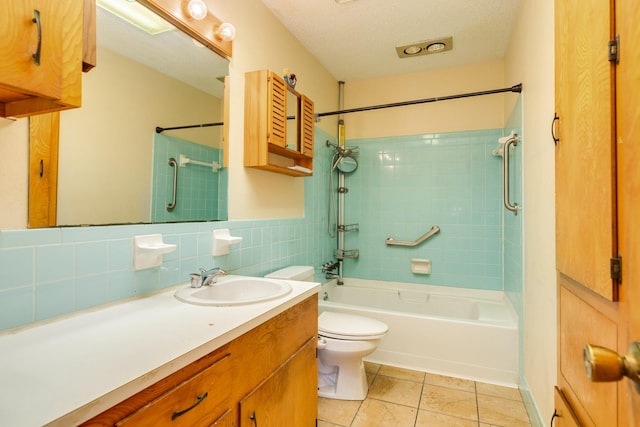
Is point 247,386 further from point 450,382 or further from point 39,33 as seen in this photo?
point 450,382

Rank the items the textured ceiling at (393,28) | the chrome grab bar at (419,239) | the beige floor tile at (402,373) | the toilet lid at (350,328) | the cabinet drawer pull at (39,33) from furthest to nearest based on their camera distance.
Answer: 1. the chrome grab bar at (419,239)
2. the beige floor tile at (402,373)
3. the textured ceiling at (393,28)
4. the toilet lid at (350,328)
5. the cabinet drawer pull at (39,33)

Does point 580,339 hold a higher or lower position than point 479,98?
lower

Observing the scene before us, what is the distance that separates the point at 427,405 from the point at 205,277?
5.07 ft

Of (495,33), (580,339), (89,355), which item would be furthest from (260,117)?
(495,33)

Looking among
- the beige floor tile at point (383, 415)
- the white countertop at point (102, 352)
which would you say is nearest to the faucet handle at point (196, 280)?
the white countertop at point (102, 352)

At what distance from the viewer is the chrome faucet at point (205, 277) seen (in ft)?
4.49

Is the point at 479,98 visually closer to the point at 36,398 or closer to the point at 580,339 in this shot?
the point at 580,339

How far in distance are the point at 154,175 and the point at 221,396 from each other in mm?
928

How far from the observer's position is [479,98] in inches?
111

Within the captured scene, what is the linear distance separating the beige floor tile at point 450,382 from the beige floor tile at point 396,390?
114 millimetres

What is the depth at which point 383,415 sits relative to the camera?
5.86 ft

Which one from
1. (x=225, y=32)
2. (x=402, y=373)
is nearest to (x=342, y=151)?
(x=225, y=32)

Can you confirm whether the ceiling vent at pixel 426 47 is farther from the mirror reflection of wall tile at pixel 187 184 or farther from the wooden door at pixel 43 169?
the wooden door at pixel 43 169

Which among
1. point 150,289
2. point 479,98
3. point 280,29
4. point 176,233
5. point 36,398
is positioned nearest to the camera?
point 36,398
